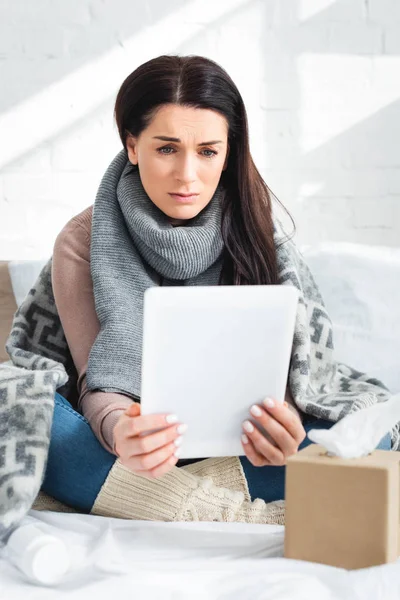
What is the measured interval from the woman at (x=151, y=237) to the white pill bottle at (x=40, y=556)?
0.70 ft

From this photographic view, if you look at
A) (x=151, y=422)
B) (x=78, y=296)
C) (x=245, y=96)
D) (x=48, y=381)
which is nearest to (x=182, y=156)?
(x=78, y=296)

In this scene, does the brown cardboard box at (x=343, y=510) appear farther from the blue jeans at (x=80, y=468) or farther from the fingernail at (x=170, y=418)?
the blue jeans at (x=80, y=468)

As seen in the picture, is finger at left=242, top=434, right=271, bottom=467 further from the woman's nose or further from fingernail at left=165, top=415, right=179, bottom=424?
the woman's nose

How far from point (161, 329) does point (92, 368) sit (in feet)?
1.29

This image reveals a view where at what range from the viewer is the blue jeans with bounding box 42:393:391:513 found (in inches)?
48.6

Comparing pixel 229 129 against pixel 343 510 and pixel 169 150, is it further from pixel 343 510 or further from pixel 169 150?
pixel 343 510

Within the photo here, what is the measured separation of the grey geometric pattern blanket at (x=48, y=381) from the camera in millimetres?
1180

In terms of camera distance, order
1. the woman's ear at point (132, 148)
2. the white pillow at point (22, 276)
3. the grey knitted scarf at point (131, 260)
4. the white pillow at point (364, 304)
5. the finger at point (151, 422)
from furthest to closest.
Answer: the white pillow at point (22, 276), the white pillow at point (364, 304), the woman's ear at point (132, 148), the grey knitted scarf at point (131, 260), the finger at point (151, 422)

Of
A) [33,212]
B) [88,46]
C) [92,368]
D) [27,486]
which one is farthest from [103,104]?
[27,486]

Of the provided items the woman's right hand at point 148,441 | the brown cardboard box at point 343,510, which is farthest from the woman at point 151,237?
the brown cardboard box at point 343,510

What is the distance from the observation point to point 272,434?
3.55 feet

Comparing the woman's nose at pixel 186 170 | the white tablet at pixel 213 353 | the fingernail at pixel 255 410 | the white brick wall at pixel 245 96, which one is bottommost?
the fingernail at pixel 255 410

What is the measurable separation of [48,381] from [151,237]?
0.28 m

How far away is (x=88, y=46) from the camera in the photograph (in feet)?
6.89
